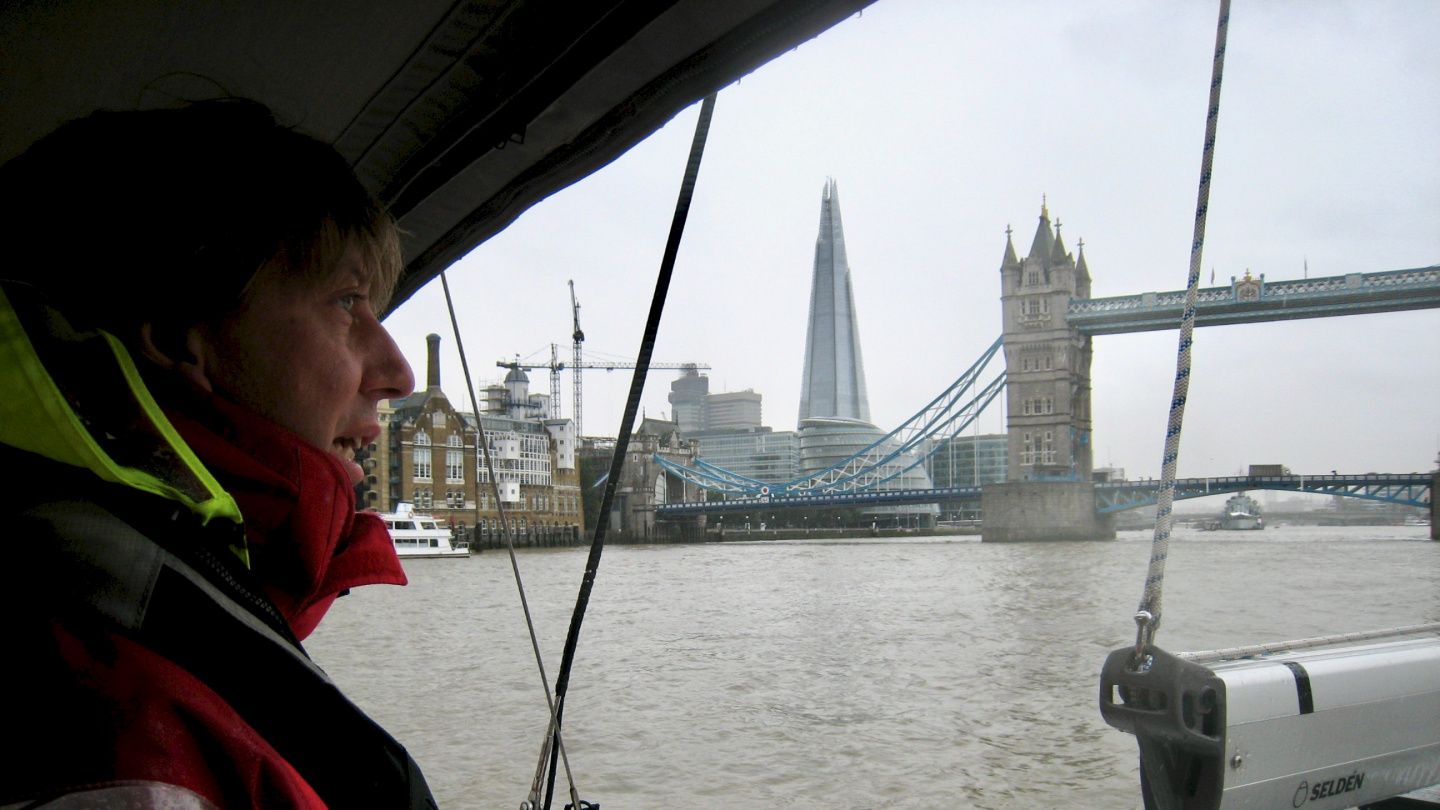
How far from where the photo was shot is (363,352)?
596 mm

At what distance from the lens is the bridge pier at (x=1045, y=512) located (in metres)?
30.3

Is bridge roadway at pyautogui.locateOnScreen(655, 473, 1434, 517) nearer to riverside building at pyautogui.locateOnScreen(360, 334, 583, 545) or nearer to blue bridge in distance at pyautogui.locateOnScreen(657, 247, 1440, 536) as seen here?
blue bridge in distance at pyautogui.locateOnScreen(657, 247, 1440, 536)

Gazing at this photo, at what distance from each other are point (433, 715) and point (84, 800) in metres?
6.92

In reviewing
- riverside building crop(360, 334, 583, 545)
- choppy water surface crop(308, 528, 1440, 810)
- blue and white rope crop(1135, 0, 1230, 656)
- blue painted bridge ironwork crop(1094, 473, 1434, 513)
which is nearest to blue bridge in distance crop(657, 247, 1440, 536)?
blue painted bridge ironwork crop(1094, 473, 1434, 513)

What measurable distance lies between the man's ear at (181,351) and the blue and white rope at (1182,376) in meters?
1.65

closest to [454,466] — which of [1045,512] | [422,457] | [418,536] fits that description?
[422,457]

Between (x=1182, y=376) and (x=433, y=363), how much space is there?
30165 mm

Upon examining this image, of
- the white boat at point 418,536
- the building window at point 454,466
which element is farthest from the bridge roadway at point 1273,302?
the building window at point 454,466

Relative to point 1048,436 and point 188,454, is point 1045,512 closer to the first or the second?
point 1048,436

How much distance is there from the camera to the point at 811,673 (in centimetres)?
846

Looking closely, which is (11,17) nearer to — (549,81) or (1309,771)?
(549,81)

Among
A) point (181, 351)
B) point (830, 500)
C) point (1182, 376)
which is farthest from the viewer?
point (830, 500)

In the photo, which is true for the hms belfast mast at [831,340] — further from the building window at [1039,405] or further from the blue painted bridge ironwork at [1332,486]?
the blue painted bridge ironwork at [1332,486]

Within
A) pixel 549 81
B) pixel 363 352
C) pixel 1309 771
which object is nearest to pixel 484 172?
pixel 549 81
